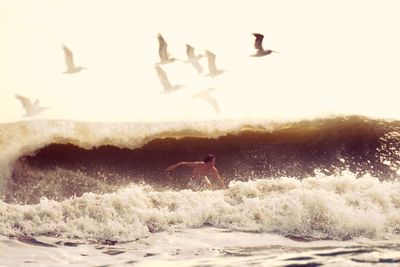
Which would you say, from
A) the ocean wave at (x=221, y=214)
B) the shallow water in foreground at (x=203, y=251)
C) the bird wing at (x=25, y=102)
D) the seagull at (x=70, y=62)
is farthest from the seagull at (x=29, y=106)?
the shallow water in foreground at (x=203, y=251)

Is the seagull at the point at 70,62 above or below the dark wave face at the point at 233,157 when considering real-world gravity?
above

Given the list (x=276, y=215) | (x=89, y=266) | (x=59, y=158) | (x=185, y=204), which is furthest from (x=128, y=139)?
(x=89, y=266)

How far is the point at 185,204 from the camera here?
13062 mm

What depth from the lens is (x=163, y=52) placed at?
17188 millimetres

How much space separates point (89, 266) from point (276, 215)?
345cm

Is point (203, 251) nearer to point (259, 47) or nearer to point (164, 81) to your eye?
point (259, 47)

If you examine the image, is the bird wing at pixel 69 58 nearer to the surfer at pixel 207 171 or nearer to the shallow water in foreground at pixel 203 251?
the surfer at pixel 207 171

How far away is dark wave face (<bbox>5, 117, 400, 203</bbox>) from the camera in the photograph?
58.3 feet

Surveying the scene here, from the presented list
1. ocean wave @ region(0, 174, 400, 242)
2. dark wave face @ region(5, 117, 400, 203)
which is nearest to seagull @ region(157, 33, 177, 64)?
dark wave face @ region(5, 117, 400, 203)

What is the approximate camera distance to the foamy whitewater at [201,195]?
10727 millimetres

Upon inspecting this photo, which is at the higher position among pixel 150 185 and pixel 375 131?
pixel 375 131

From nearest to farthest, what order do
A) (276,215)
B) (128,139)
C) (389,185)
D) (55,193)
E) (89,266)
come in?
1. (89,266)
2. (276,215)
3. (389,185)
4. (55,193)
5. (128,139)

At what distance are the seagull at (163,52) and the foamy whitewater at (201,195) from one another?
251 cm

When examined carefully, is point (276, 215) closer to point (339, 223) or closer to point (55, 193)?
point (339, 223)
